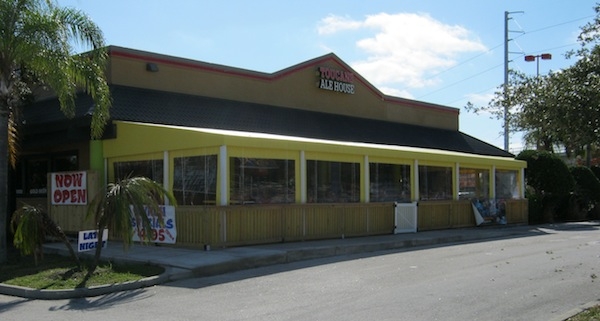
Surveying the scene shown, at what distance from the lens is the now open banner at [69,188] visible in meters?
16.7

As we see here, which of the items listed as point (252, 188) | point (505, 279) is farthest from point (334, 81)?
point (505, 279)

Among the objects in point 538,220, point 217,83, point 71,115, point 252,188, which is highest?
point 217,83

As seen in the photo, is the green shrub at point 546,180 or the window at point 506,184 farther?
the green shrub at point 546,180

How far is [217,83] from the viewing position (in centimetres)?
2098

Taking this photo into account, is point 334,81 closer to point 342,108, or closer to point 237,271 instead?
point 342,108

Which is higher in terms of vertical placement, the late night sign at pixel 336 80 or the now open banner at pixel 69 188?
the late night sign at pixel 336 80

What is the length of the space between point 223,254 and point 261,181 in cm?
290

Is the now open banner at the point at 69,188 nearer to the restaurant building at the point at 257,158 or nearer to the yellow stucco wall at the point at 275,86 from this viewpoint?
the restaurant building at the point at 257,158

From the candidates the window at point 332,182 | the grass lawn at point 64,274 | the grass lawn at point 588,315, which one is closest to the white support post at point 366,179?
the window at point 332,182

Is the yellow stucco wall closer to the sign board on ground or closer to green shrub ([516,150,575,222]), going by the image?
green shrub ([516,150,575,222])

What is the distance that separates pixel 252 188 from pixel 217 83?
6974mm

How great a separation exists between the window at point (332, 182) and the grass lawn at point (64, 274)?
242 inches

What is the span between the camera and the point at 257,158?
15.2 m

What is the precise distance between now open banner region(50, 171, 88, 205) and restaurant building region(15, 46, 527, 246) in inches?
8.4
